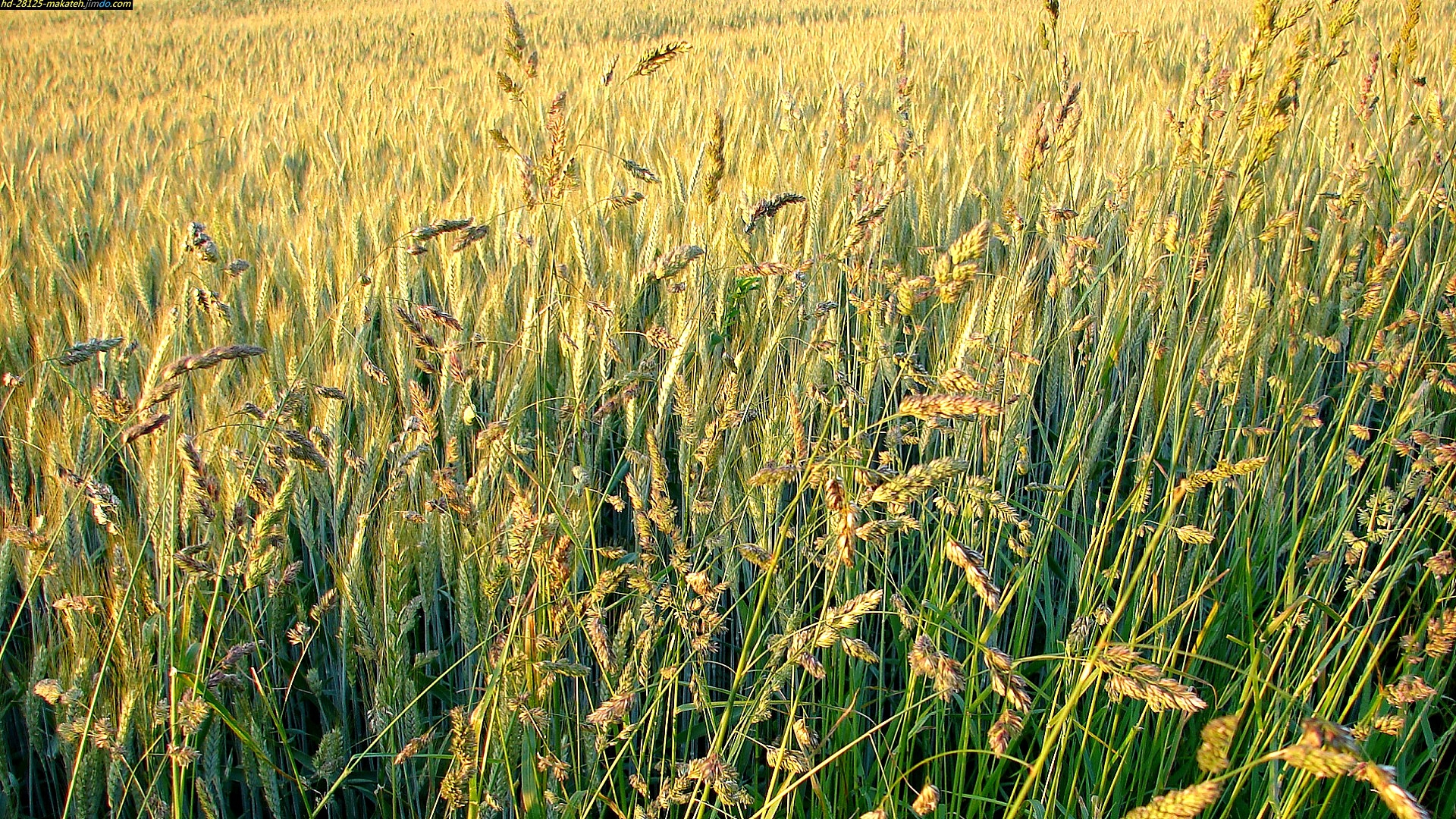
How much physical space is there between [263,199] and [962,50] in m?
4.24

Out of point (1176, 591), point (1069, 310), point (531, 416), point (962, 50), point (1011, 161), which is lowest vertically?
point (1176, 591)

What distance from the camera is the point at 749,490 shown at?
3.72 ft

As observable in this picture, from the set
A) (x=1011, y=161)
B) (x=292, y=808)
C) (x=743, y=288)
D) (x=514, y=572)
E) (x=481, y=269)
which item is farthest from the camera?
(x=1011, y=161)

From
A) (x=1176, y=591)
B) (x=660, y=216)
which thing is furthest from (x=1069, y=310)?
(x=660, y=216)

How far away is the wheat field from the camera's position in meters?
0.91

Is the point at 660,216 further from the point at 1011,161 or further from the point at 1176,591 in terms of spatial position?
the point at 1176,591

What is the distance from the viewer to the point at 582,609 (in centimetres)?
111

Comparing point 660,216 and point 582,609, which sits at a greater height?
point 660,216

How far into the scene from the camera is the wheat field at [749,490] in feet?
3.00

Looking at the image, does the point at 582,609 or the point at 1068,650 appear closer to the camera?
the point at 1068,650

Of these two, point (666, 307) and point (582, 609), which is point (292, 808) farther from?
point (666, 307)

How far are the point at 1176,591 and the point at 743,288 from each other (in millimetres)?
796

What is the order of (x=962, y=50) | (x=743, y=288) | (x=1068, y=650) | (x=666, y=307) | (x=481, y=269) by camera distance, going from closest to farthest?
(x=1068, y=650)
(x=743, y=288)
(x=666, y=307)
(x=481, y=269)
(x=962, y=50)

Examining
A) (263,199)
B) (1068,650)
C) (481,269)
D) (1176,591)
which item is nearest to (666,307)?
(481,269)
